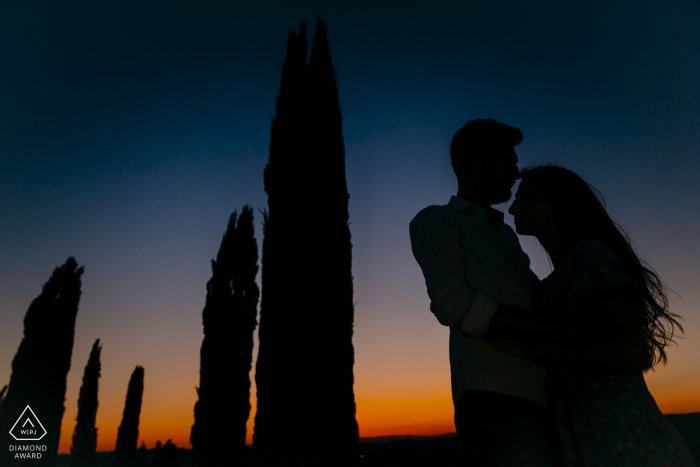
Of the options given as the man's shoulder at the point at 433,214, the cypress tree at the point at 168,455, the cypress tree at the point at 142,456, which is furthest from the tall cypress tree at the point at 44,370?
the man's shoulder at the point at 433,214

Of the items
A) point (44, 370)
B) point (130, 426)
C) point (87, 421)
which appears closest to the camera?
point (44, 370)

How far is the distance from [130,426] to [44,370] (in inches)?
292

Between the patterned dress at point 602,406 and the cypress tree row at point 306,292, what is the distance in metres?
6.34

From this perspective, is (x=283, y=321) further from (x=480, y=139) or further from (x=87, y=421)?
(x=87, y=421)

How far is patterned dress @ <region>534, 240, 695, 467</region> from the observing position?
3.58 ft

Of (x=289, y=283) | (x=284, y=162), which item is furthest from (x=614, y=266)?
(x=284, y=162)

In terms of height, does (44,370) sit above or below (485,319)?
above

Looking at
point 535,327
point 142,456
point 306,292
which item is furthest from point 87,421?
point 535,327

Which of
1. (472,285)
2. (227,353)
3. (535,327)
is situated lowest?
(535,327)

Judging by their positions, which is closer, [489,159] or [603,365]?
[603,365]

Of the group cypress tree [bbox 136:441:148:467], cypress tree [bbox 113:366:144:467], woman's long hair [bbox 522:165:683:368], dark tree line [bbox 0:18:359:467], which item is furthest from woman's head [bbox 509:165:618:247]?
cypress tree [bbox 136:441:148:467]

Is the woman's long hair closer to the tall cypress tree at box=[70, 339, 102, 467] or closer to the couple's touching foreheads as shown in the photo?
the couple's touching foreheads

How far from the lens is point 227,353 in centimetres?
1212

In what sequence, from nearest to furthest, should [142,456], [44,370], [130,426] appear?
[44,370] → [130,426] → [142,456]
